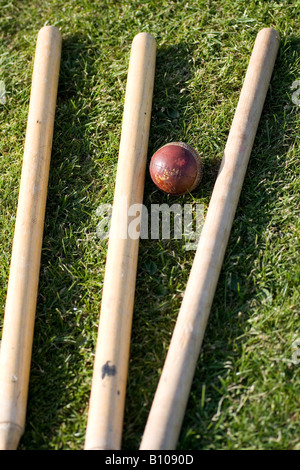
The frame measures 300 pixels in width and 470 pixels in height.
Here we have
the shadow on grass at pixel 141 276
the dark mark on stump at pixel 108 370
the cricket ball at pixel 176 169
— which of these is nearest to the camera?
the dark mark on stump at pixel 108 370

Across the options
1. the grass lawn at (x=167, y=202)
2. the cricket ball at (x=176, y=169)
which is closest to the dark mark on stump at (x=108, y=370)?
the grass lawn at (x=167, y=202)

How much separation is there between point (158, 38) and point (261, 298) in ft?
7.58

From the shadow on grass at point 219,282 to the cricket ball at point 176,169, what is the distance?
6.6 inches

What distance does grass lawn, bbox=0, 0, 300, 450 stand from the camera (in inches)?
137

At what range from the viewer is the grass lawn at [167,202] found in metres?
3.47

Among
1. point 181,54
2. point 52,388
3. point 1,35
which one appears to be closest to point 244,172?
point 181,54

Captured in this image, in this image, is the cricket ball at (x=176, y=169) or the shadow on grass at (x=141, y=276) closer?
the shadow on grass at (x=141, y=276)

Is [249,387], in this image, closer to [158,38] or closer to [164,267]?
[164,267]

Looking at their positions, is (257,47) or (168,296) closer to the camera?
(168,296)

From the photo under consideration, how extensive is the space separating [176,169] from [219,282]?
0.73m

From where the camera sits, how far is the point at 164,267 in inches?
156

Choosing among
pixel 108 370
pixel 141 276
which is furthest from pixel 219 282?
pixel 108 370

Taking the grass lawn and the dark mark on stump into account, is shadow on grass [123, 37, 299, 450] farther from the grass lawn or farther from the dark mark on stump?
the dark mark on stump

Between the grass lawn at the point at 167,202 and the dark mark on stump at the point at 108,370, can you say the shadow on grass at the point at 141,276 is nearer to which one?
the grass lawn at the point at 167,202
